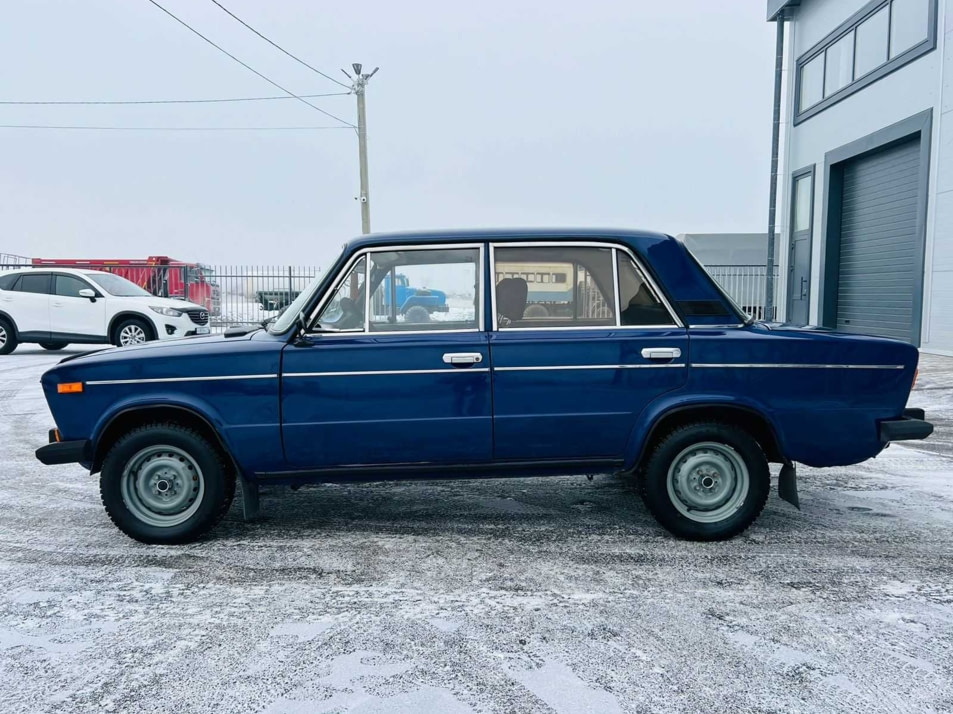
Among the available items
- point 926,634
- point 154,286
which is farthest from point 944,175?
A: point 154,286

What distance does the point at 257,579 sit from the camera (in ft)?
12.5

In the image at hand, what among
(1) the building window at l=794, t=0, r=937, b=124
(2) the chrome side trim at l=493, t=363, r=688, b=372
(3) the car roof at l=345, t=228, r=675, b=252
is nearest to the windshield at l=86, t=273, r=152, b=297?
(3) the car roof at l=345, t=228, r=675, b=252

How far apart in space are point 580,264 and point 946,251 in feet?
42.6

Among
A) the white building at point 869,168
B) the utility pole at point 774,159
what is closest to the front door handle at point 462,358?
the white building at point 869,168

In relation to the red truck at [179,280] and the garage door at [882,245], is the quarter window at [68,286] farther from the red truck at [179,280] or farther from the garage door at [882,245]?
the garage door at [882,245]

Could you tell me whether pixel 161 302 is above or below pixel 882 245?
below

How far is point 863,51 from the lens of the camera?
1738cm

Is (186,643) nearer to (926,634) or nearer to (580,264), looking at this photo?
(580,264)

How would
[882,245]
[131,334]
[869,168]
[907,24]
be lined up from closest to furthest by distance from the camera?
[131,334] → [907,24] → [882,245] → [869,168]

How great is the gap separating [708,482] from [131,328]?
13.7 m

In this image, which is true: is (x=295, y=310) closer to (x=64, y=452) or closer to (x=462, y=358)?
(x=462, y=358)

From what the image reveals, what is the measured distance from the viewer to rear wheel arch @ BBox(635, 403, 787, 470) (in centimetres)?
419

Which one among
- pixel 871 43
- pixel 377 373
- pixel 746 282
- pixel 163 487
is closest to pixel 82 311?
pixel 163 487

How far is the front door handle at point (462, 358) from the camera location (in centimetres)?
412
